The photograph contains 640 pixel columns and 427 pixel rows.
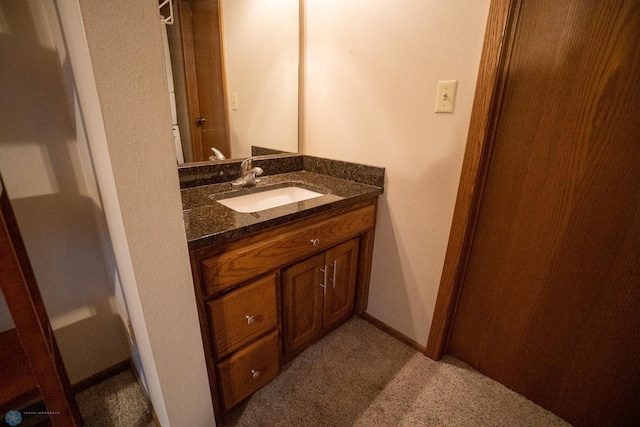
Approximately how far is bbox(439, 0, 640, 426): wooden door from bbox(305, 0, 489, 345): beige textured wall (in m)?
0.14

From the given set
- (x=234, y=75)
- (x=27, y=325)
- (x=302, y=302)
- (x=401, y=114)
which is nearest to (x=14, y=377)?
(x=27, y=325)

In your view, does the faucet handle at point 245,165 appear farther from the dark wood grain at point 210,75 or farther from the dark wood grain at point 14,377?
the dark wood grain at point 14,377

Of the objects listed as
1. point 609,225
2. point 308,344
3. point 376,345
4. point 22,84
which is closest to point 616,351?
point 609,225

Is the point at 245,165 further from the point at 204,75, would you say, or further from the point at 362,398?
the point at 362,398

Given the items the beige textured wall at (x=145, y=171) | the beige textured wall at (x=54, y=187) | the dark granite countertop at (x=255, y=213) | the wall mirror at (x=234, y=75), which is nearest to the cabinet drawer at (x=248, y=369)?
the beige textured wall at (x=145, y=171)

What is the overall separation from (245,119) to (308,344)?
1153 millimetres

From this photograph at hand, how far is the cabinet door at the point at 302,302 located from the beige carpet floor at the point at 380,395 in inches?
5.2

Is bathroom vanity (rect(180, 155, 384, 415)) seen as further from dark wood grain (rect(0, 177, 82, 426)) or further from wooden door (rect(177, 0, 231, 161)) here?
dark wood grain (rect(0, 177, 82, 426))

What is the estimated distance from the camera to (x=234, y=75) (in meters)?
1.40

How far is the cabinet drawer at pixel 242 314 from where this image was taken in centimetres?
93

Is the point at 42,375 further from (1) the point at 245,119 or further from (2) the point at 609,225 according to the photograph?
(2) the point at 609,225

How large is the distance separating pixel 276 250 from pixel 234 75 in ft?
3.01

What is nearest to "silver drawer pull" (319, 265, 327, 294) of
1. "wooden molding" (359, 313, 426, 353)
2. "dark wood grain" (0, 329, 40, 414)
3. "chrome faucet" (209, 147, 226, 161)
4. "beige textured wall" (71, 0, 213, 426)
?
"wooden molding" (359, 313, 426, 353)

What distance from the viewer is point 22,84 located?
0.85 metres
